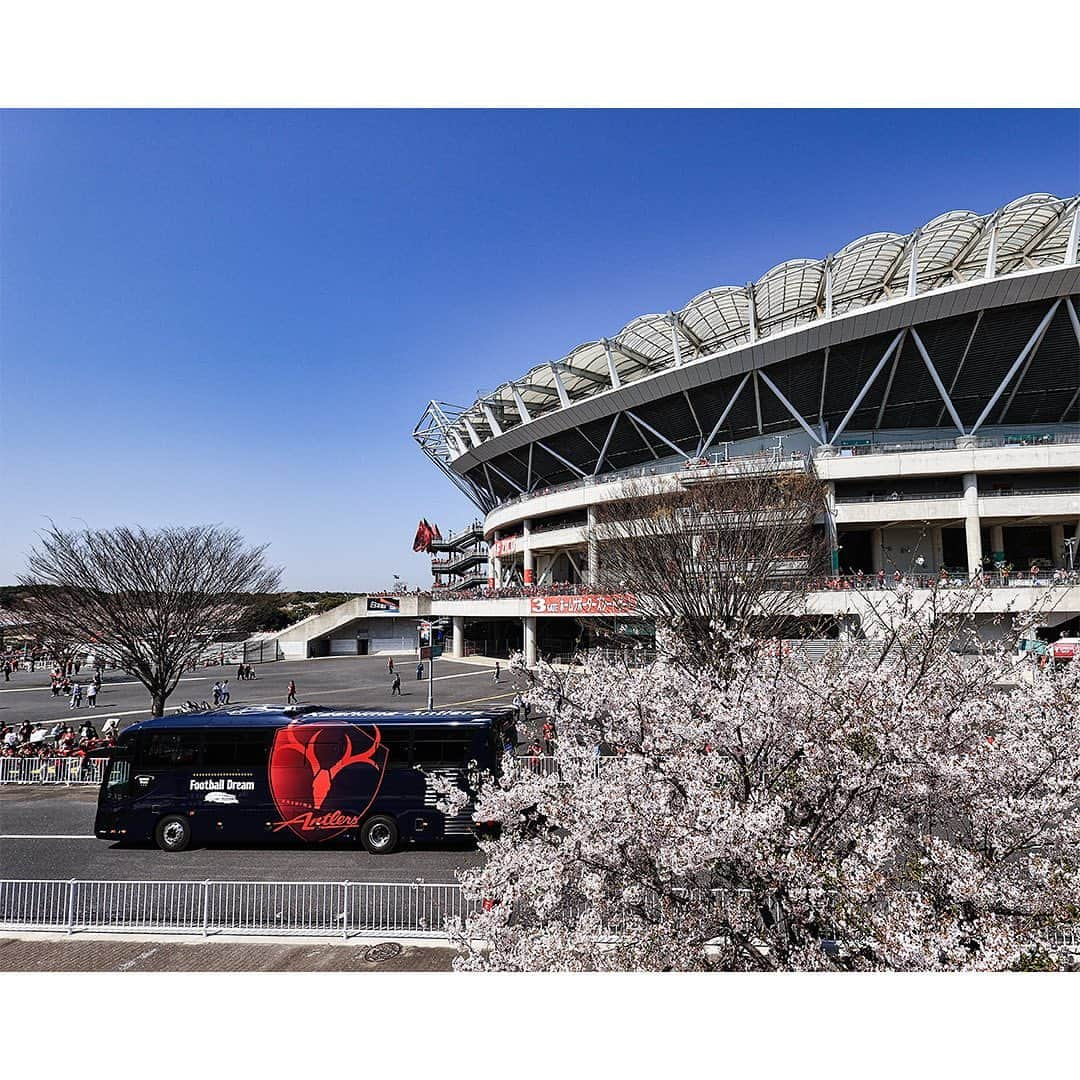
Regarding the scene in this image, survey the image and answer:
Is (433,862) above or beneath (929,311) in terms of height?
beneath

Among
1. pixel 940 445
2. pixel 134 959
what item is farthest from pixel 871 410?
pixel 134 959

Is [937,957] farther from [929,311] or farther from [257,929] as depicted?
[929,311]

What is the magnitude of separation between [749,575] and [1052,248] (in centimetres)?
3654

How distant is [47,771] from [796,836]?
23.3 m

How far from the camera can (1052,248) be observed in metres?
A: 39.0

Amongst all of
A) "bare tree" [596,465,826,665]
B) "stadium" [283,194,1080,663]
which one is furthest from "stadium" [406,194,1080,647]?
"bare tree" [596,465,826,665]

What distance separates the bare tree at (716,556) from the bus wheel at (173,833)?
12946mm

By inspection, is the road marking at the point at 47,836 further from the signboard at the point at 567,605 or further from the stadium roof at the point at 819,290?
the stadium roof at the point at 819,290

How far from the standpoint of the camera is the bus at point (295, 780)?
1405cm

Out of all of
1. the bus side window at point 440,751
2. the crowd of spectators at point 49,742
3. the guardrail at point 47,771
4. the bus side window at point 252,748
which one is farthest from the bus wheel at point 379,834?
the guardrail at point 47,771

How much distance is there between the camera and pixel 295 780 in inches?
561

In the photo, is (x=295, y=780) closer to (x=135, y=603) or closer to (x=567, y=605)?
(x=135, y=603)

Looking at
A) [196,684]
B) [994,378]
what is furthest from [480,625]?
[994,378]

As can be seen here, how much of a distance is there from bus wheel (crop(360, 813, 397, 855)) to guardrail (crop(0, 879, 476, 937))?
228 cm
